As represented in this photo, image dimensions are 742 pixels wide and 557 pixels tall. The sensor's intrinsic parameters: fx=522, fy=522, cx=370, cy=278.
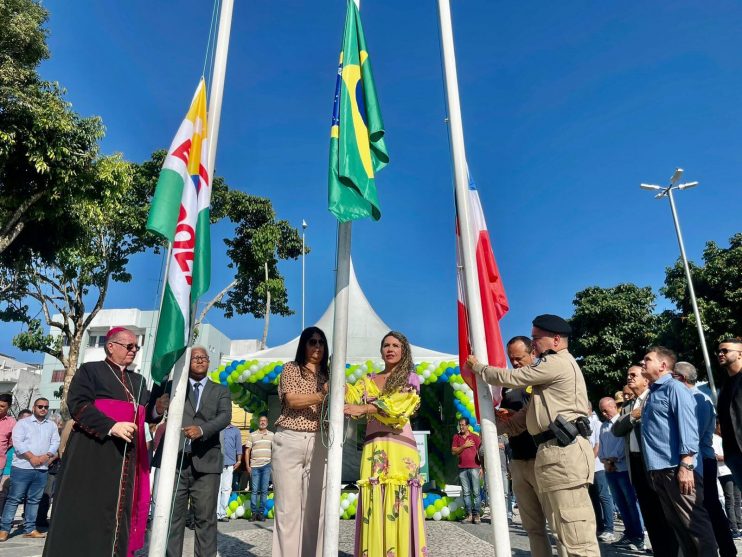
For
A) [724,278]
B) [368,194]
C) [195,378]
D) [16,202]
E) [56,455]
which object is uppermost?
[724,278]

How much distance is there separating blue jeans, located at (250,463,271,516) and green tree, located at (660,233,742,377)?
17.0m

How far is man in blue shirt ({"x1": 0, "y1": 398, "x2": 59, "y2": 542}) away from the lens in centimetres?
684

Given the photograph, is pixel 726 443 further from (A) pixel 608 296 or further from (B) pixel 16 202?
(A) pixel 608 296

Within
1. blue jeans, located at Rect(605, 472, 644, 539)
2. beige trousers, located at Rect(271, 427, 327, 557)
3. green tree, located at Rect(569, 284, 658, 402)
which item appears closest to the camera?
beige trousers, located at Rect(271, 427, 327, 557)

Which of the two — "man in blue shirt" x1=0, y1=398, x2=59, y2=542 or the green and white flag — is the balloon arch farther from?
the green and white flag

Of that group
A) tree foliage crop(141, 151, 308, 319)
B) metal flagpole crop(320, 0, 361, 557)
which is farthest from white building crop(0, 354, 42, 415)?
metal flagpole crop(320, 0, 361, 557)

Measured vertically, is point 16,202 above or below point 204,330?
below

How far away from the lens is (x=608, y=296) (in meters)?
26.1

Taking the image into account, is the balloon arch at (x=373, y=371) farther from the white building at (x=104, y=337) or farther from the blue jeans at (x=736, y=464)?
the white building at (x=104, y=337)

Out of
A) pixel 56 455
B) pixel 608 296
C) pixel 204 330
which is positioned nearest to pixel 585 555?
pixel 56 455

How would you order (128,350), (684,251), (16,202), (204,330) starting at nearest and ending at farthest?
(128,350), (16,202), (684,251), (204,330)

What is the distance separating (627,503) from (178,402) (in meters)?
5.48

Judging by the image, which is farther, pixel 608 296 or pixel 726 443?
pixel 608 296

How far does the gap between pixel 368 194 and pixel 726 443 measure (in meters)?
3.53
